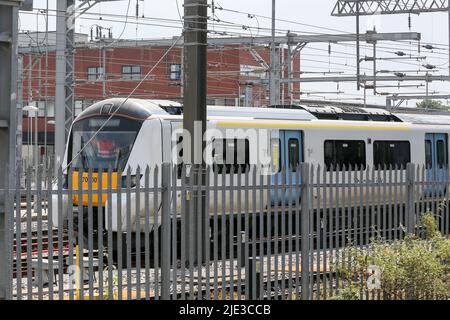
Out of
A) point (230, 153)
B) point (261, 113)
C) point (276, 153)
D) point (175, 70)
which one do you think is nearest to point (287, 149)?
point (276, 153)

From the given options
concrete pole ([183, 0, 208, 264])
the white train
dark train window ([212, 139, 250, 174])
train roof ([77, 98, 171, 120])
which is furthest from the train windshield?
concrete pole ([183, 0, 208, 264])

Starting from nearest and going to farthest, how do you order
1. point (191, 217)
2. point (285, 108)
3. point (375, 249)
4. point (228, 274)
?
1. point (191, 217)
2. point (228, 274)
3. point (375, 249)
4. point (285, 108)

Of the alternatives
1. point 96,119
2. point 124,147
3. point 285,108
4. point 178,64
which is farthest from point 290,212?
point 178,64

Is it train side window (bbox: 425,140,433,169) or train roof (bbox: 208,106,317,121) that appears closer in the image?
train roof (bbox: 208,106,317,121)

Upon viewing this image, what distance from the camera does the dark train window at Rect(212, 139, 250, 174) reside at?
1734 cm

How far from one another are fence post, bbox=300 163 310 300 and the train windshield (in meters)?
6.52

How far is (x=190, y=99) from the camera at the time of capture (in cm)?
1267

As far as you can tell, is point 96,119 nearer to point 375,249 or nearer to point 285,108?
point 285,108

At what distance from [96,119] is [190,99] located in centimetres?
569

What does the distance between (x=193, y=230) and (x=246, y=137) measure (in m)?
8.46

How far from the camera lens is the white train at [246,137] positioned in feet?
55.6

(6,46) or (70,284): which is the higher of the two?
(6,46)

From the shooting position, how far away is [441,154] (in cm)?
2334

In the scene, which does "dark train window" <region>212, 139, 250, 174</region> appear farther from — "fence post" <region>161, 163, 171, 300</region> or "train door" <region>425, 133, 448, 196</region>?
"fence post" <region>161, 163, 171, 300</region>
